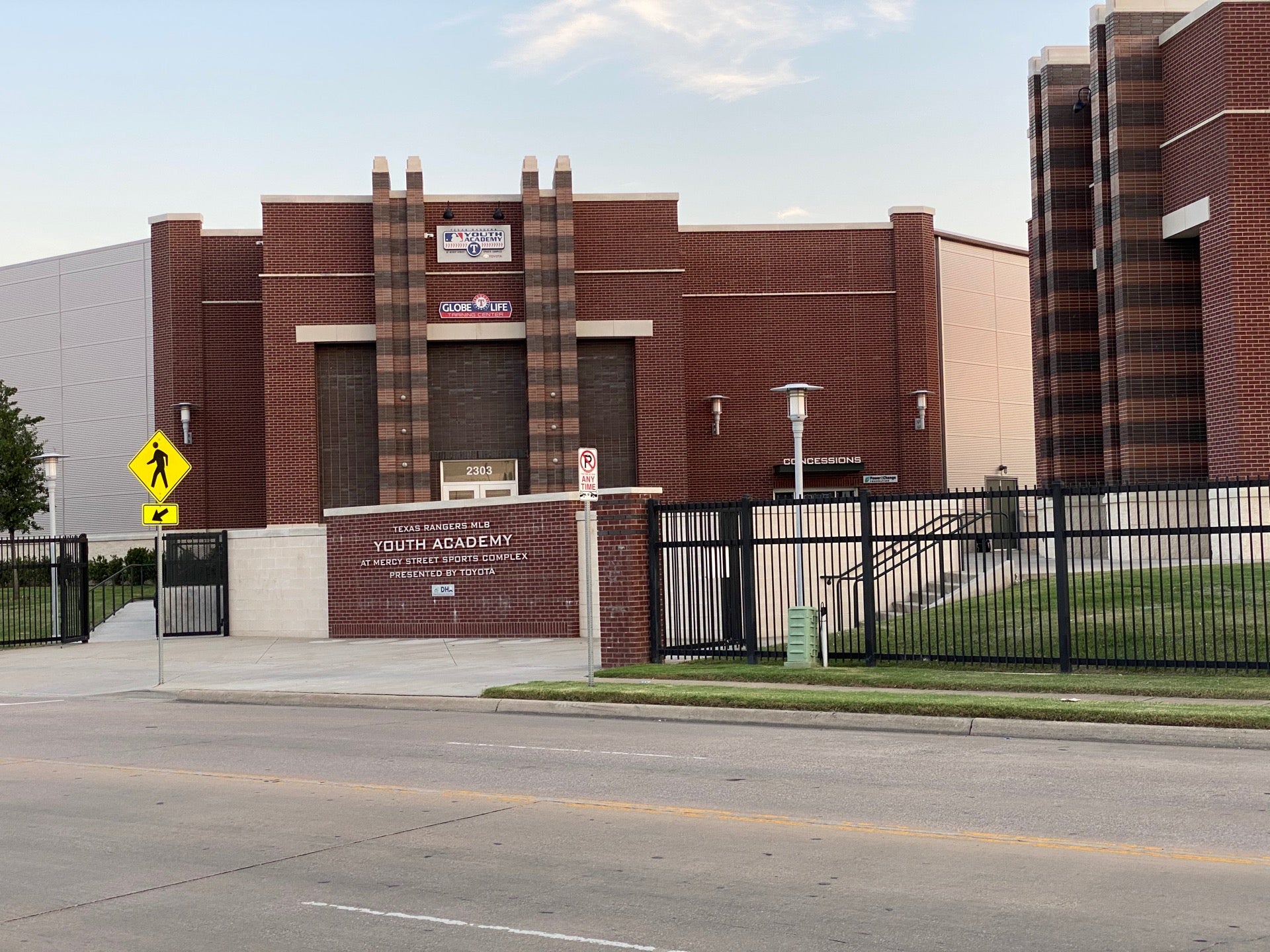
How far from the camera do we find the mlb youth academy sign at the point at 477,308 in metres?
36.1

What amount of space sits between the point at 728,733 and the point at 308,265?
82.6ft

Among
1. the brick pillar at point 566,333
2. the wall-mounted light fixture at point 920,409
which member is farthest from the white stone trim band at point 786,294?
the brick pillar at point 566,333

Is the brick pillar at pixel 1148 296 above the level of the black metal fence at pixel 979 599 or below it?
above

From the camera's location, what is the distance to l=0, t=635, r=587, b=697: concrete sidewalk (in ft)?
64.3

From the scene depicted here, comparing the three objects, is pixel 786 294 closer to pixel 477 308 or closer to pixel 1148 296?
pixel 477 308

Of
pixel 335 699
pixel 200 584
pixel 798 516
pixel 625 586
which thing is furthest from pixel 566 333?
pixel 335 699

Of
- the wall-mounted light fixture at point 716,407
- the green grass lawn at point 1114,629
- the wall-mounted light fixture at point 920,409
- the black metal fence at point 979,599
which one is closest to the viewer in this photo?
the green grass lawn at point 1114,629

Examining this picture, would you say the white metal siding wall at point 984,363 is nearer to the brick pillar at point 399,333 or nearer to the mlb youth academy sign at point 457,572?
the brick pillar at point 399,333

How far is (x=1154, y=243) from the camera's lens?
98.6ft

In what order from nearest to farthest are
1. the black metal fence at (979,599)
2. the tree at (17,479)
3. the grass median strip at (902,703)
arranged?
the grass median strip at (902,703), the black metal fence at (979,599), the tree at (17,479)

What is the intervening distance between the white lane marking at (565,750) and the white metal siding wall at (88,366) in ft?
135

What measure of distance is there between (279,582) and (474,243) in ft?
35.9

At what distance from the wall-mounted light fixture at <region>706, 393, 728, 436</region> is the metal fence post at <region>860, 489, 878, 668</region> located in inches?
770

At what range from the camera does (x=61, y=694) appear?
20500 mm
